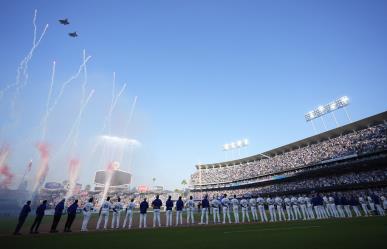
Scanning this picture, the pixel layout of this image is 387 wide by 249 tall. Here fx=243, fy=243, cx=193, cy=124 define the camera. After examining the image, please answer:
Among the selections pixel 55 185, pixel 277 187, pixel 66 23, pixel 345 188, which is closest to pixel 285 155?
pixel 277 187

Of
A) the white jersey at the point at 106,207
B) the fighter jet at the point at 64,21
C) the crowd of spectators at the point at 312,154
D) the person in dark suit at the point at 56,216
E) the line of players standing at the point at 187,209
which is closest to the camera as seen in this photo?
the person in dark suit at the point at 56,216

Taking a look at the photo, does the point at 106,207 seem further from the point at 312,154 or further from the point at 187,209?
the point at 312,154

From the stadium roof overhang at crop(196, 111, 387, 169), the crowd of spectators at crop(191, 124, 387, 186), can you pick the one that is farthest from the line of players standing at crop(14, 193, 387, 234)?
the stadium roof overhang at crop(196, 111, 387, 169)

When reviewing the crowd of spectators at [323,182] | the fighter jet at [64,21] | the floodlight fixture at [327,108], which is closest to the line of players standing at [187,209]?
the crowd of spectators at [323,182]

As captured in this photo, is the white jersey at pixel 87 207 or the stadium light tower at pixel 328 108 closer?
the white jersey at pixel 87 207

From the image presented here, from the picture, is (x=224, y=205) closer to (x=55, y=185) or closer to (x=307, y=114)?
(x=307, y=114)

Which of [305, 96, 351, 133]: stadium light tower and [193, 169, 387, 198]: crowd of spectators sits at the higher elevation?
[305, 96, 351, 133]: stadium light tower

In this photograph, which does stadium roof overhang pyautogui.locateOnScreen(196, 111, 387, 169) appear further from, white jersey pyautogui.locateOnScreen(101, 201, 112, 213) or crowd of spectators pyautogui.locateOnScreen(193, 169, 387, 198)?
white jersey pyautogui.locateOnScreen(101, 201, 112, 213)

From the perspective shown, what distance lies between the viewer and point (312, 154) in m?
54.6

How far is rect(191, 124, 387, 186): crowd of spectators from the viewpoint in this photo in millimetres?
44003

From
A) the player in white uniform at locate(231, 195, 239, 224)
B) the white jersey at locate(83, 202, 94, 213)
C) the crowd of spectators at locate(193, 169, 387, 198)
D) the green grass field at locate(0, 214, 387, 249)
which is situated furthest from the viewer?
the crowd of spectators at locate(193, 169, 387, 198)

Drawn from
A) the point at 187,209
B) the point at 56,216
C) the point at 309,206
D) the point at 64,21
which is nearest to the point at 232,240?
the point at 56,216

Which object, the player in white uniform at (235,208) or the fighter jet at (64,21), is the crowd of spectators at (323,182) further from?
the fighter jet at (64,21)

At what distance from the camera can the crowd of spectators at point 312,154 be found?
1732 inches
